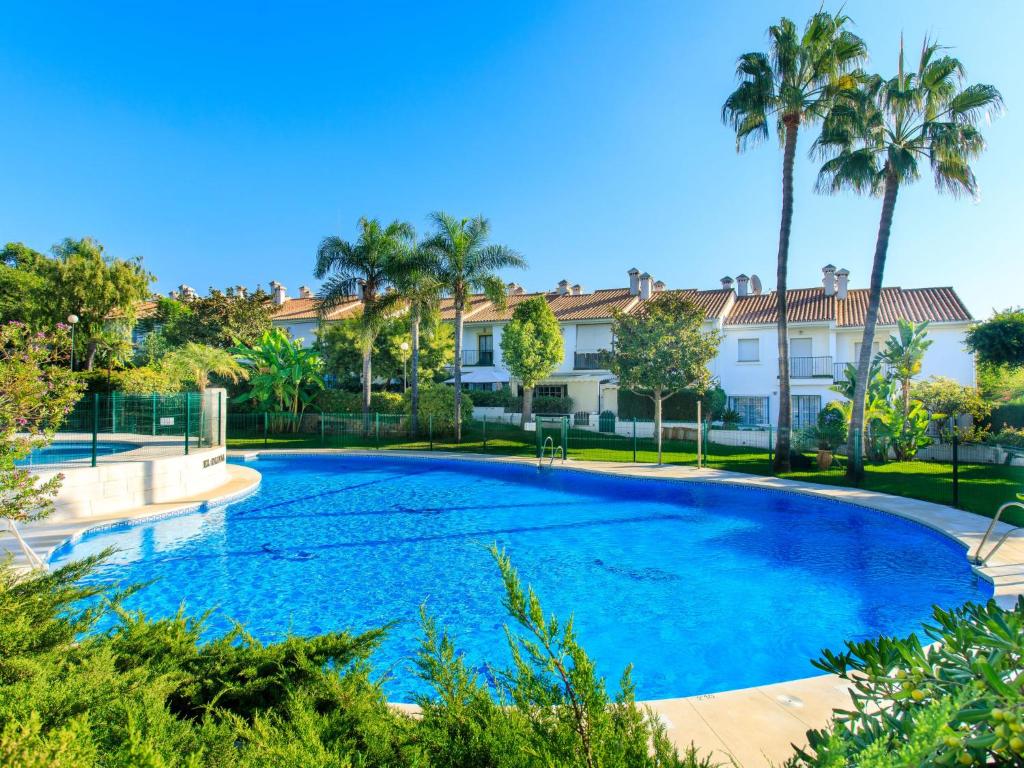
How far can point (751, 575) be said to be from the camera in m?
11.3

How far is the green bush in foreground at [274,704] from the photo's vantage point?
96.8 inches

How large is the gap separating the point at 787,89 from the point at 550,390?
972 inches

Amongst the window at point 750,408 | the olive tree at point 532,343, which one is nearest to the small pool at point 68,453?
the olive tree at point 532,343

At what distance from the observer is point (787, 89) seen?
20766 millimetres

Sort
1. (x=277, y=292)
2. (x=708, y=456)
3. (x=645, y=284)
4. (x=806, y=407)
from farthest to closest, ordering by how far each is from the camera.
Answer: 1. (x=277, y=292)
2. (x=645, y=284)
3. (x=806, y=407)
4. (x=708, y=456)

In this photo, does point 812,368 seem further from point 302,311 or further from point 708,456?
point 302,311

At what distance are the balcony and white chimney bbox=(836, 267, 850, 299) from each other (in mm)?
6431

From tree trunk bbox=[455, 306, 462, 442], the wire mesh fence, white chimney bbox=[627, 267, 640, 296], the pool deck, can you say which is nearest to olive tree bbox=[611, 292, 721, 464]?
the wire mesh fence

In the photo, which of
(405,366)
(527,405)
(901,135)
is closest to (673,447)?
(527,405)

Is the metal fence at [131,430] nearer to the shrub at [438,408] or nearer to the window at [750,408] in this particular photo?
the shrub at [438,408]

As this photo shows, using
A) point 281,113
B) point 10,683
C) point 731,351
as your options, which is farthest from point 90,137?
point 731,351

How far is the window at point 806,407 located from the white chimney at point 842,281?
8.60 m

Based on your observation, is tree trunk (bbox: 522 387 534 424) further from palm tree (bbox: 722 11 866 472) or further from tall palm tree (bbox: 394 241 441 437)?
palm tree (bbox: 722 11 866 472)

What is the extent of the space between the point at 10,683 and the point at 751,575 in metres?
11.4
